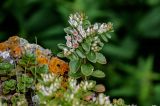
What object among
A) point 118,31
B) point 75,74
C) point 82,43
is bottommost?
point 75,74

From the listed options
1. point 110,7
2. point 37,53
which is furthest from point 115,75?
point 37,53

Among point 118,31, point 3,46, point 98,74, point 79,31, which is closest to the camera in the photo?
point 79,31

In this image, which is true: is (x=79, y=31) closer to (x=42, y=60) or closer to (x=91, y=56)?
(x=91, y=56)

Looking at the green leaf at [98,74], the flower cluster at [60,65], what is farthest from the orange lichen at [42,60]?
the green leaf at [98,74]

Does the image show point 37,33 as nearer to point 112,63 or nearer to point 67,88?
point 112,63

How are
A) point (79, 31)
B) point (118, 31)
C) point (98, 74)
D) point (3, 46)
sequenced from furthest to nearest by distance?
point (118, 31)
point (3, 46)
point (98, 74)
point (79, 31)

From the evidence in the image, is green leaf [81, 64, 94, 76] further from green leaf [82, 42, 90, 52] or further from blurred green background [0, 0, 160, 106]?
blurred green background [0, 0, 160, 106]

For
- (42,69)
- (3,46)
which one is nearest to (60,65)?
(42,69)

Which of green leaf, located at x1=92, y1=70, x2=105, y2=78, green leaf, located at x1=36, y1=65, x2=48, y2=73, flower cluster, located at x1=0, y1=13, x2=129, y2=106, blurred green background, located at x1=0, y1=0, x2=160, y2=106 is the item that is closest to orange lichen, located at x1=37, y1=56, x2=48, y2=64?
flower cluster, located at x1=0, y1=13, x2=129, y2=106
